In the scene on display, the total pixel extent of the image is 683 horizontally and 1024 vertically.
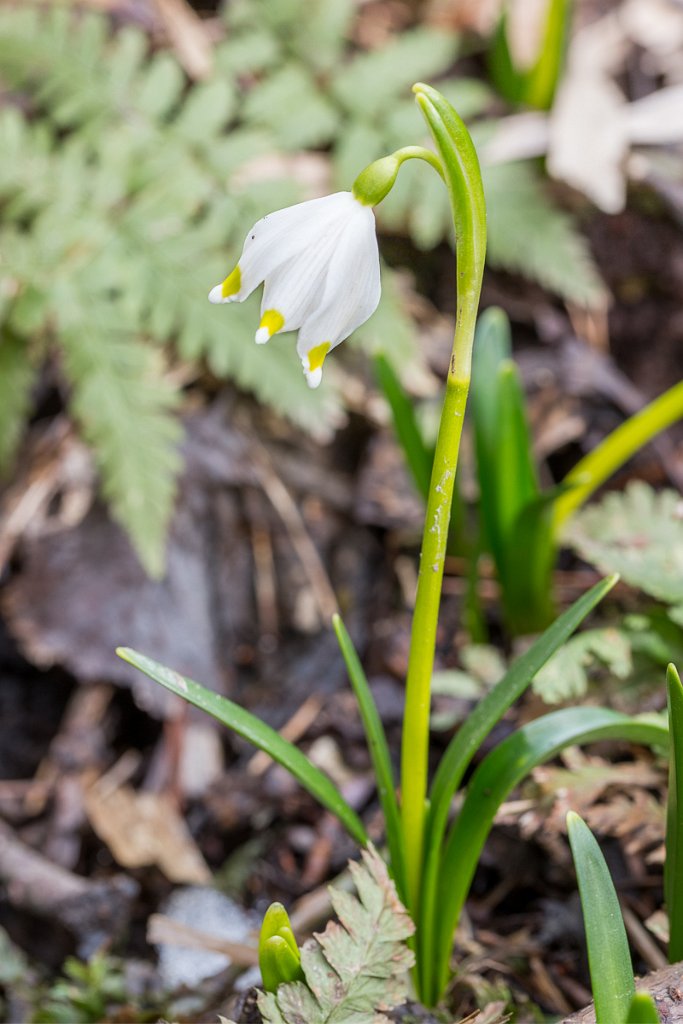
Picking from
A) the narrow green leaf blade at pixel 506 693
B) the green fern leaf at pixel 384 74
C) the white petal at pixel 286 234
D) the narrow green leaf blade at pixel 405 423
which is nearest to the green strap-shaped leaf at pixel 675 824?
the narrow green leaf blade at pixel 506 693

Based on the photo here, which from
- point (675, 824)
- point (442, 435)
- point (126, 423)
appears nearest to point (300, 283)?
point (442, 435)

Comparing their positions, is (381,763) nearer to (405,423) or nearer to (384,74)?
(405,423)

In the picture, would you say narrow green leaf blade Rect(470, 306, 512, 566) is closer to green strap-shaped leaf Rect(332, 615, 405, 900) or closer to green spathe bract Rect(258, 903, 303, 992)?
green strap-shaped leaf Rect(332, 615, 405, 900)

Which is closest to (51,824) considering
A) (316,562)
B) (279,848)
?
(279,848)

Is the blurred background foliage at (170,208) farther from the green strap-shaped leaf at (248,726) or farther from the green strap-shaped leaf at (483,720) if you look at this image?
the green strap-shaped leaf at (483,720)

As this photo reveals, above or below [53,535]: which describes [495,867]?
below

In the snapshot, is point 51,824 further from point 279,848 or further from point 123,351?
point 123,351
